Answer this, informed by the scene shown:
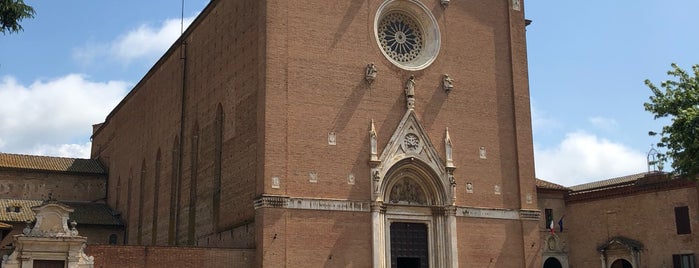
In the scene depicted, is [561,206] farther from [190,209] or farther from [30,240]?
[30,240]

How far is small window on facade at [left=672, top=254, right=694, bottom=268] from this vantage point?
36.2 metres

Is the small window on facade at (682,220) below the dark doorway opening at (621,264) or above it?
above

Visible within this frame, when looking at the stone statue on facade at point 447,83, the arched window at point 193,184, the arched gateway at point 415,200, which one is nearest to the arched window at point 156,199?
the arched window at point 193,184

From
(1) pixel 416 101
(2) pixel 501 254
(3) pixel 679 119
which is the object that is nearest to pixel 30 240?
(1) pixel 416 101

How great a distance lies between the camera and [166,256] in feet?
91.1

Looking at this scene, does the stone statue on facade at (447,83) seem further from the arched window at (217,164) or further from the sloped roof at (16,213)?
the sloped roof at (16,213)

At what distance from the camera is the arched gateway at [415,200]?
105ft

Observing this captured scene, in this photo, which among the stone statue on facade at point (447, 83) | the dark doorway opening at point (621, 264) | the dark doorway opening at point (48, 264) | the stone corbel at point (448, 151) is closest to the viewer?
the dark doorway opening at point (48, 264)

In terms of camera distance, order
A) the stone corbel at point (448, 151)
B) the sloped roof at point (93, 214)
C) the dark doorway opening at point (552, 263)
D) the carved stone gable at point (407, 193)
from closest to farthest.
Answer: the carved stone gable at point (407, 193), the stone corbel at point (448, 151), the dark doorway opening at point (552, 263), the sloped roof at point (93, 214)

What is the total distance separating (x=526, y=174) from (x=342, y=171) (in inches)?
361

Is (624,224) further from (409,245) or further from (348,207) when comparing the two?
(348,207)

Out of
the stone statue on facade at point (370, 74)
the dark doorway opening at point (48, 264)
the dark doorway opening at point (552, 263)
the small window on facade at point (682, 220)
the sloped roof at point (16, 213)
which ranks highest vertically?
the stone statue on facade at point (370, 74)

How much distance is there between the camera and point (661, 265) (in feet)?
123

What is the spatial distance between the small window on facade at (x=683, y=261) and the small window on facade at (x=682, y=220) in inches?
43.9
